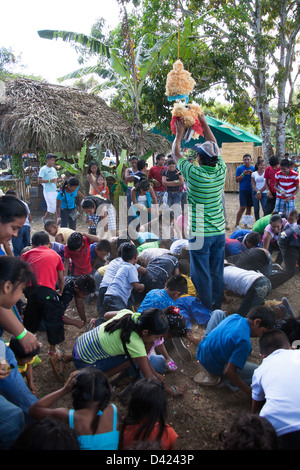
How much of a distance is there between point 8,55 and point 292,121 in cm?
2099

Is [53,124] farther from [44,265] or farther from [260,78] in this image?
[44,265]

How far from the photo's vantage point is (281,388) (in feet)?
6.45

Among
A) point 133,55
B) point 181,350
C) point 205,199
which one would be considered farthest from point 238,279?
point 133,55

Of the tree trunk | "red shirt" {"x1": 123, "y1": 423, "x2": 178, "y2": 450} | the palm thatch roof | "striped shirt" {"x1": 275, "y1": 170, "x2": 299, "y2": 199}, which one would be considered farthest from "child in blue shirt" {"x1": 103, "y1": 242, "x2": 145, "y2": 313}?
the tree trunk

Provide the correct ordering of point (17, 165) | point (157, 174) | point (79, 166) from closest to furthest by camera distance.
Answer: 1. point (157, 174)
2. point (79, 166)
3. point (17, 165)

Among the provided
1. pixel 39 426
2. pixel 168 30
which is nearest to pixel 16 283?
pixel 39 426

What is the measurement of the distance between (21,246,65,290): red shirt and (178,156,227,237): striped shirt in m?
1.47

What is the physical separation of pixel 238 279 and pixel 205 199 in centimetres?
100

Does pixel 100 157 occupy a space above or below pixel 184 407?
above

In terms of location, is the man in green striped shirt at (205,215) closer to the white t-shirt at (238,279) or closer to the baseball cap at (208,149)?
the baseball cap at (208,149)

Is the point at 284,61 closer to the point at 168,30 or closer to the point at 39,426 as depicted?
the point at 168,30

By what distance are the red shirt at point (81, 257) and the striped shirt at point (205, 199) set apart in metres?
1.42

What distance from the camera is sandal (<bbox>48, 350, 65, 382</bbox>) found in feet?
10.1
